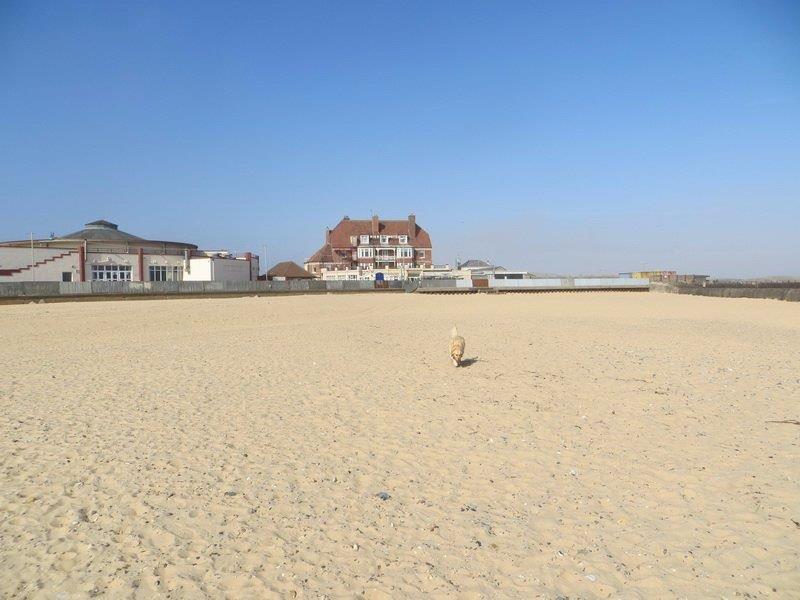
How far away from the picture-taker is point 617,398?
1000cm

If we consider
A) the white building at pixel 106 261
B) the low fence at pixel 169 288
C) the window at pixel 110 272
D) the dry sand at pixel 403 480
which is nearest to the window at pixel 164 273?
the white building at pixel 106 261

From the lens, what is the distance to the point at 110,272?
57812 millimetres

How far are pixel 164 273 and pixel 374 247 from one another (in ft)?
130

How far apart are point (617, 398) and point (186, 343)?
14586 mm

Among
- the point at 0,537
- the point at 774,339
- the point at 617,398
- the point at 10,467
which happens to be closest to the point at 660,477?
the point at 617,398

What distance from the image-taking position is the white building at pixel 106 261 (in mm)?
52781

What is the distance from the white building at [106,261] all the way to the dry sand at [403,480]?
4822 centimetres

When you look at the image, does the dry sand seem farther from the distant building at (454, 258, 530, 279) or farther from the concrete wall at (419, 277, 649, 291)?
the distant building at (454, 258, 530, 279)

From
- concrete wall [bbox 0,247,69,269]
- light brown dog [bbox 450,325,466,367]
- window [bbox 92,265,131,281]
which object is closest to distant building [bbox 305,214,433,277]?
window [bbox 92,265,131,281]

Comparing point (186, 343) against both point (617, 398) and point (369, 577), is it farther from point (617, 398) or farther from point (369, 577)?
point (369, 577)

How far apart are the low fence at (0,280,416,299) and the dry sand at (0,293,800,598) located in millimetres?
37980

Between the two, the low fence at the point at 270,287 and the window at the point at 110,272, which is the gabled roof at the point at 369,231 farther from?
the window at the point at 110,272

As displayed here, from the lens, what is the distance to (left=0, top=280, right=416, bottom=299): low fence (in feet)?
147

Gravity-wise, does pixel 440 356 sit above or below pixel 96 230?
below
